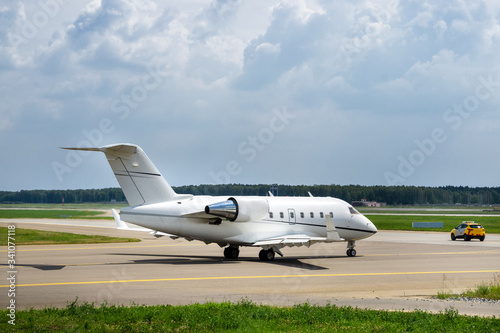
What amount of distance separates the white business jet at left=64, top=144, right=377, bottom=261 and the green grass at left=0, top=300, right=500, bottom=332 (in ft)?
44.6

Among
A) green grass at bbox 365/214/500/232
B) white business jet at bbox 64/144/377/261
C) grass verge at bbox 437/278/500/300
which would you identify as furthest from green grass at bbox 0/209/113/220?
grass verge at bbox 437/278/500/300

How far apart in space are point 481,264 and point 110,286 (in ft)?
66.5

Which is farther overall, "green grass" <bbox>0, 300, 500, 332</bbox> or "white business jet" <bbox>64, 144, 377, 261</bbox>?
"white business jet" <bbox>64, 144, 377, 261</bbox>

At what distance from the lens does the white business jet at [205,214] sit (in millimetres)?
30031

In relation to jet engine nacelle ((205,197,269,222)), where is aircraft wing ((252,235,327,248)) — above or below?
below

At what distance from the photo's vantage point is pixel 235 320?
14.7 metres

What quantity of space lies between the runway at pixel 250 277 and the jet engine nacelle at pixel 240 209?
2.41 m

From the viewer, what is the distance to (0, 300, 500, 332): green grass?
13.9m

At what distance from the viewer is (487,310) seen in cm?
1734

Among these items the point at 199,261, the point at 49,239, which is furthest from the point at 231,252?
the point at 49,239

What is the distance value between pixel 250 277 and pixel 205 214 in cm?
609

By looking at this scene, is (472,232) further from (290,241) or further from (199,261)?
(199,261)

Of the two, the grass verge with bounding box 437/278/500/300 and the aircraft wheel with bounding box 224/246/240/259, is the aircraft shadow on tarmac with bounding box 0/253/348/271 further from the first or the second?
the grass verge with bounding box 437/278/500/300

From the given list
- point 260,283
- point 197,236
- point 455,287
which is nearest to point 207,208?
point 197,236
